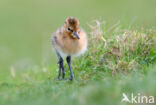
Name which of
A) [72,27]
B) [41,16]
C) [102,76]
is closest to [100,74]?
[102,76]

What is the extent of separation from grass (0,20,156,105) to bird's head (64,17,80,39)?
0.70 m

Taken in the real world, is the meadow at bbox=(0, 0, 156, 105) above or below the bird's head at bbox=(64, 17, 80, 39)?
below

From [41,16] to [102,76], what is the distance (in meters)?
12.5

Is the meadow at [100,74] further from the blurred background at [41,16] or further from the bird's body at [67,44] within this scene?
the blurred background at [41,16]

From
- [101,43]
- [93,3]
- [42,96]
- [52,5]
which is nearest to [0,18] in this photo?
[52,5]

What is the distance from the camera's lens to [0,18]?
17.9 meters

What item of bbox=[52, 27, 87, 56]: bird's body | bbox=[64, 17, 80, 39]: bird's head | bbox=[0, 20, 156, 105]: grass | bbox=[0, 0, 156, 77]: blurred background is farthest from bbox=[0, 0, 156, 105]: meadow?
bbox=[0, 0, 156, 77]: blurred background

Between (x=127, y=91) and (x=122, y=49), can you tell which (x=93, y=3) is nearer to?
(x=122, y=49)

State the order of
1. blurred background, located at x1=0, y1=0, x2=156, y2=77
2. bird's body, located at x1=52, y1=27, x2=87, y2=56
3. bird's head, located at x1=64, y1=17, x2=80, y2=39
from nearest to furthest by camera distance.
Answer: bird's head, located at x1=64, y1=17, x2=80, y2=39, bird's body, located at x1=52, y1=27, x2=87, y2=56, blurred background, located at x1=0, y1=0, x2=156, y2=77

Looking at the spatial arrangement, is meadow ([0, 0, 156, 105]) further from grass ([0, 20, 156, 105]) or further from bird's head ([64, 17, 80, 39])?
bird's head ([64, 17, 80, 39])

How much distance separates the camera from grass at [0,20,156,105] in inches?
170

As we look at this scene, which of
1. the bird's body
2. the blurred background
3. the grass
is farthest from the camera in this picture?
the blurred background

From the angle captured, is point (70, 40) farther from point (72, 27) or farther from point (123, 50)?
point (123, 50)

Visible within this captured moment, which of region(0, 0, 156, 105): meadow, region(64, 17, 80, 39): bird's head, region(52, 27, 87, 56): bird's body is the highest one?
region(64, 17, 80, 39): bird's head
